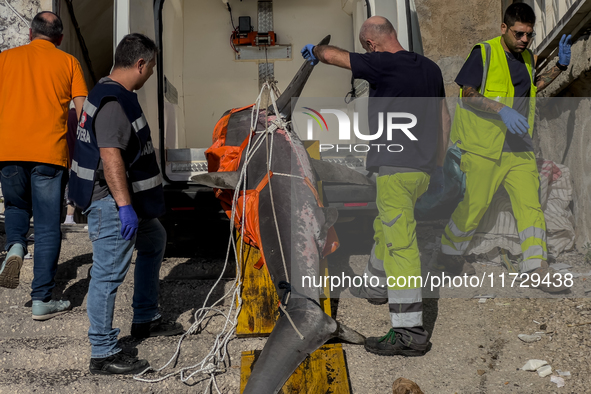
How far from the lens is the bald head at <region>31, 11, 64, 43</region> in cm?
369

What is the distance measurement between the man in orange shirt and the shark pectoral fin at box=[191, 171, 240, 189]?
3.85ft

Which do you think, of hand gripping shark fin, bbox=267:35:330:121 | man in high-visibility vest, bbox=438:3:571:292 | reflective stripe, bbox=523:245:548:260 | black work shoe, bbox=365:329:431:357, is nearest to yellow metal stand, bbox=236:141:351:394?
black work shoe, bbox=365:329:431:357

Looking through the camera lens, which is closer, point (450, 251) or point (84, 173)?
point (84, 173)

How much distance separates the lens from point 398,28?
4.18 meters

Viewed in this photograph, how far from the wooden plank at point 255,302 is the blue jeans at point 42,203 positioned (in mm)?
1248

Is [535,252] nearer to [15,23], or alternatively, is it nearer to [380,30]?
[380,30]

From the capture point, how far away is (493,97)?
148 inches

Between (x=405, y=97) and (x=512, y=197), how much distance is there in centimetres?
131

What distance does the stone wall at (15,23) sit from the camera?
5152 mm

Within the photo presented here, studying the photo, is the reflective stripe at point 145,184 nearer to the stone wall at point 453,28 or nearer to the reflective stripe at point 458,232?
the reflective stripe at point 458,232

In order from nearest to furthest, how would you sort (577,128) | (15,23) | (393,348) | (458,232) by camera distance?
(393,348)
(458,232)
(577,128)
(15,23)

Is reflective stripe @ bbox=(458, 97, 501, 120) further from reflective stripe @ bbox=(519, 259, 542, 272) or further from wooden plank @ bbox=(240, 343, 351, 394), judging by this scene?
wooden plank @ bbox=(240, 343, 351, 394)

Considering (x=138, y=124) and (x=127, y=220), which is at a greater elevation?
(x=138, y=124)

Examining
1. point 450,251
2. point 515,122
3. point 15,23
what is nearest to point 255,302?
point 450,251
